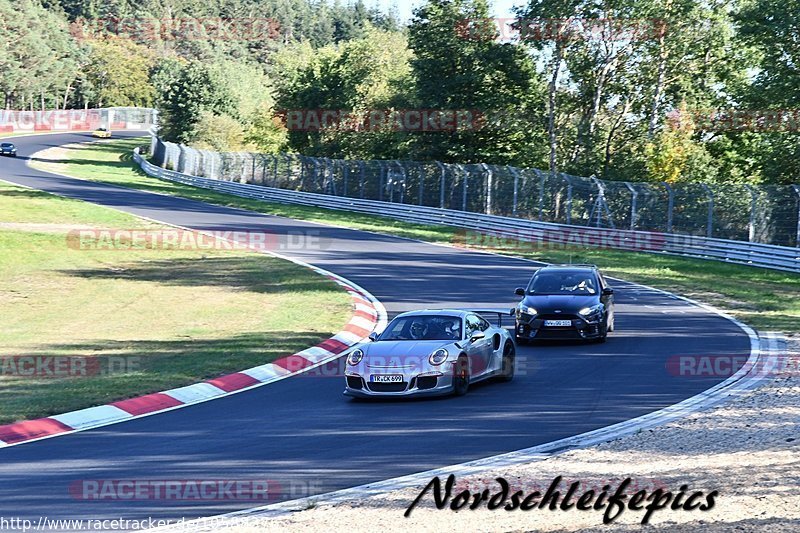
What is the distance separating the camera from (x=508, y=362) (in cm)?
1675

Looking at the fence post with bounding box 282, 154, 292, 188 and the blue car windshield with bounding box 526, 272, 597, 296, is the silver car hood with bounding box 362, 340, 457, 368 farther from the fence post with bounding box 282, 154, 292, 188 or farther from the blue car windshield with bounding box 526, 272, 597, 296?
the fence post with bounding box 282, 154, 292, 188

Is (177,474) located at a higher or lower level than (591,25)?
lower

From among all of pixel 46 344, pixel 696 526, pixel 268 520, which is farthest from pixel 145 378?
pixel 696 526

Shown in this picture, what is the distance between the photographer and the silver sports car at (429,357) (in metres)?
15.1

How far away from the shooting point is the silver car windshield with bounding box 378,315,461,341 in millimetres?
16250

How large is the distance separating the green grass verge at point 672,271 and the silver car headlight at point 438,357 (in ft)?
32.0

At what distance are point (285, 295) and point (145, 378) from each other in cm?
1145

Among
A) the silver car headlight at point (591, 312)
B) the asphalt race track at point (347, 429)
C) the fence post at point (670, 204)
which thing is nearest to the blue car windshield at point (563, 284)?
the silver car headlight at point (591, 312)

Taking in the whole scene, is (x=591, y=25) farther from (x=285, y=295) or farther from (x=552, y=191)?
(x=285, y=295)

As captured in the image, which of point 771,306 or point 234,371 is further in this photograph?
point 771,306

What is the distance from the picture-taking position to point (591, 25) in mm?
54781

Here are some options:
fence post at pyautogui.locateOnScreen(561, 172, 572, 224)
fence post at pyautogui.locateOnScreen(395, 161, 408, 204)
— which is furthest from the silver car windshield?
fence post at pyautogui.locateOnScreen(395, 161, 408, 204)

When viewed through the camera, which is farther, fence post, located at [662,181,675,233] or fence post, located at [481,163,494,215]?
fence post, located at [481,163,494,215]

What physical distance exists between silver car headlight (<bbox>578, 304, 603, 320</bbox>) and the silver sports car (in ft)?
10.8
